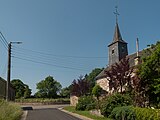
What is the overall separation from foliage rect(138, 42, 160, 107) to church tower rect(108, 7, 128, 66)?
80.1ft

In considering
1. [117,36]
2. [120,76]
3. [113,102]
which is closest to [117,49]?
[117,36]

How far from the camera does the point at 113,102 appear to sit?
17.7 meters

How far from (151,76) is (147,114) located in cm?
505

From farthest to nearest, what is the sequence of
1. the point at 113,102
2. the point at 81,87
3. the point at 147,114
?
the point at 81,87 < the point at 113,102 < the point at 147,114

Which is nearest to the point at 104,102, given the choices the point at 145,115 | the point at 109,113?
the point at 109,113

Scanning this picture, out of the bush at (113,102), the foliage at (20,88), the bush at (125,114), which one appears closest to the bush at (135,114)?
the bush at (125,114)

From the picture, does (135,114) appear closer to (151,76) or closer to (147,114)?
(147,114)

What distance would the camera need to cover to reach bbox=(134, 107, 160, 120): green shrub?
11.1 meters

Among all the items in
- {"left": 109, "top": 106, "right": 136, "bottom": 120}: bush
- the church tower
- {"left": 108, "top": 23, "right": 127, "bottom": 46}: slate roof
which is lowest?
{"left": 109, "top": 106, "right": 136, "bottom": 120}: bush

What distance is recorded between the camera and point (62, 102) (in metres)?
56.4

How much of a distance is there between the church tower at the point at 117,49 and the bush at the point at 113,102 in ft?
77.7

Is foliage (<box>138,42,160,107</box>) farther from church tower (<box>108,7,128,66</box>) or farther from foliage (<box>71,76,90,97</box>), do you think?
church tower (<box>108,7,128,66</box>)

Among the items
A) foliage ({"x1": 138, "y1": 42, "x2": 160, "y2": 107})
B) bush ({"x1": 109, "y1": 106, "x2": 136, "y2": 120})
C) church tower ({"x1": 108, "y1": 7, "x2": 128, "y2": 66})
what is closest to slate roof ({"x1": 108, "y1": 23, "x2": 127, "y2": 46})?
church tower ({"x1": 108, "y1": 7, "x2": 128, "y2": 66})

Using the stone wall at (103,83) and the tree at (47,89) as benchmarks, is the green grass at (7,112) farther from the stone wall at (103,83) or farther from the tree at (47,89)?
the tree at (47,89)
